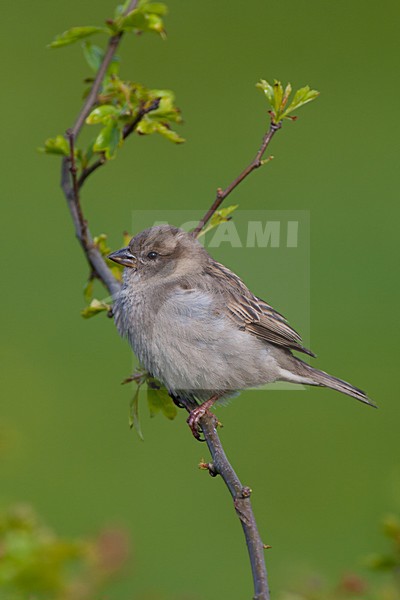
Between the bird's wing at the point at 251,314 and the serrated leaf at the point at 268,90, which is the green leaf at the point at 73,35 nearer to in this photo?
the serrated leaf at the point at 268,90

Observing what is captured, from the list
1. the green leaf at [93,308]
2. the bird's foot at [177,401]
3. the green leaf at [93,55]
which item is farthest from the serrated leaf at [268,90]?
the bird's foot at [177,401]

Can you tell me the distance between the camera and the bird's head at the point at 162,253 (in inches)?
121

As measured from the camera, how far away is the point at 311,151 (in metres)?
8.10

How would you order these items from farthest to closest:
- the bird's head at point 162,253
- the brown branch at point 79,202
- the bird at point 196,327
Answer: the bird's head at point 162,253 → the bird at point 196,327 → the brown branch at point 79,202

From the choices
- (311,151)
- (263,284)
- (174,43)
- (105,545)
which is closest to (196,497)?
(263,284)

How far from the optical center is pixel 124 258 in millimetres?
3027

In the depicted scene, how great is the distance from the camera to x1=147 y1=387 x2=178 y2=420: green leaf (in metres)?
2.68

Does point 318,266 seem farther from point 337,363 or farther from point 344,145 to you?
point 344,145

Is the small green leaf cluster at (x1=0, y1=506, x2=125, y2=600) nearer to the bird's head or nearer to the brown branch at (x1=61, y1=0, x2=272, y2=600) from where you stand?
the brown branch at (x1=61, y1=0, x2=272, y2=600)

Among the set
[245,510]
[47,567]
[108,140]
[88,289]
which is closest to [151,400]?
[88,289]

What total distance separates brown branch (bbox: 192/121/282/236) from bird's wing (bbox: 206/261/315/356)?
Answer: 1.05 feet

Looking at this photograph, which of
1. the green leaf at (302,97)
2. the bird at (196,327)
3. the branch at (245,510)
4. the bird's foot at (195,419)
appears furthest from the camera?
the bird at (196,327)

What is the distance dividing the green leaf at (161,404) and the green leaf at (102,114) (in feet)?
2.64

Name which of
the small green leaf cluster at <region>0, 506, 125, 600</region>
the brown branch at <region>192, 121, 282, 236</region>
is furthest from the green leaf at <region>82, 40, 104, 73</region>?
the small green leaf cluster at <region>0, 506, 125, 600</region>
